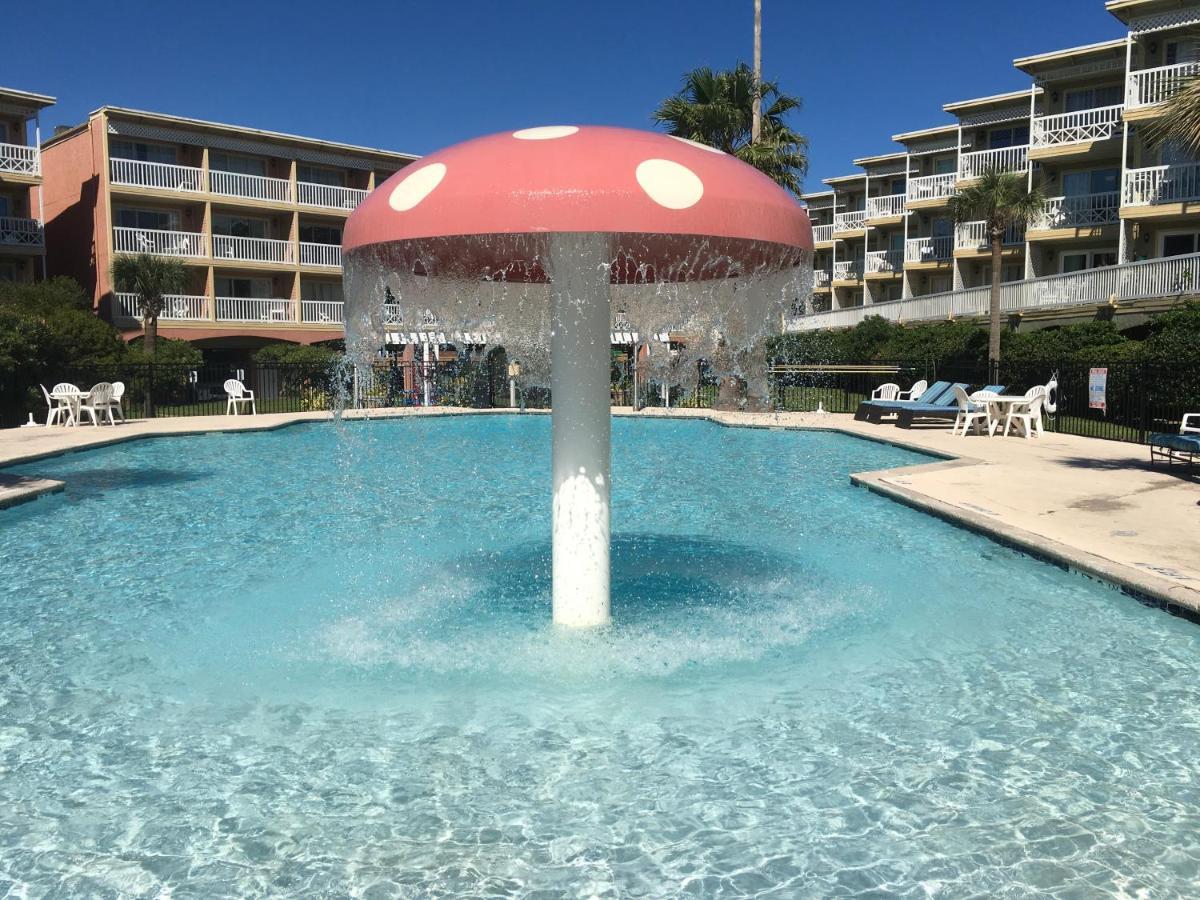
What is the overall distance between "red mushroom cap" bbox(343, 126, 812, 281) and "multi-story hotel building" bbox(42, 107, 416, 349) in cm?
3304

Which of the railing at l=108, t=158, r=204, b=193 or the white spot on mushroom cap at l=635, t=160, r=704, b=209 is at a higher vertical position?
the railing at l=108, t=158, r=204, b=193

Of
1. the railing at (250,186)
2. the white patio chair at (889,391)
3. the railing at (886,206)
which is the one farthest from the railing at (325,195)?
the railing at (886,206)

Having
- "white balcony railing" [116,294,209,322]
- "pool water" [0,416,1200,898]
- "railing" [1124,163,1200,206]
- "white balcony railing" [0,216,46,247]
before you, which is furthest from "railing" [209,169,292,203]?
"railing" [1124,163,1200,206]

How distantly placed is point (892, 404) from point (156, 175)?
1135 inches

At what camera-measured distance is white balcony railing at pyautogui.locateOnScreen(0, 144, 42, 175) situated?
33188mm

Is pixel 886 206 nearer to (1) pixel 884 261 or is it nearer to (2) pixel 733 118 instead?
(1) pixel 884 261

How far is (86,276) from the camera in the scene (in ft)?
117

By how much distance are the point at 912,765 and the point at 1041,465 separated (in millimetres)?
11028

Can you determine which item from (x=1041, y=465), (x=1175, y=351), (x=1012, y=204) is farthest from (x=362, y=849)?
(x=1012, y=204)

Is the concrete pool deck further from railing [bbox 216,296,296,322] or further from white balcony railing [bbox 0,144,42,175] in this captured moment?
white balcony railing [bbox 0,144,42,175]

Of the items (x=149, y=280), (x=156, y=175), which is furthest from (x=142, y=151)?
(x=149, y=280)

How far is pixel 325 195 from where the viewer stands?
3962cm

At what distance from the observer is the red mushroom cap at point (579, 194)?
4.02m

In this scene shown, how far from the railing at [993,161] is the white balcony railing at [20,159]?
3556 cm
